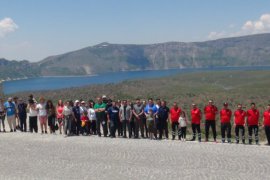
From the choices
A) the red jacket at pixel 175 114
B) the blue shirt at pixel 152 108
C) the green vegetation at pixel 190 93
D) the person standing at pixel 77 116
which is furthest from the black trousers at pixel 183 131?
the green vegetation at pixel 190 93

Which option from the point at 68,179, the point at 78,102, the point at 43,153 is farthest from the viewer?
the point at 78,102

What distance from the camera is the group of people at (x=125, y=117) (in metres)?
18.6

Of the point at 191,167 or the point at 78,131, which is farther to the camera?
the point at 78,131

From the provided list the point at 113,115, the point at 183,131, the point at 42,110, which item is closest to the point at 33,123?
the point at 42,110

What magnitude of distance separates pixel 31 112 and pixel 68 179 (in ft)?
30.7

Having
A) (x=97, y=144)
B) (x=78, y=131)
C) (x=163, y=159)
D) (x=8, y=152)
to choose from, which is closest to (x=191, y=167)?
(x=163, y=159)

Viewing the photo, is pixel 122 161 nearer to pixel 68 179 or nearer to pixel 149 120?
pixel 68 179

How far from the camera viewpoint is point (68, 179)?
40.0 ft

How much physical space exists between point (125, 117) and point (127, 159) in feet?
16.3

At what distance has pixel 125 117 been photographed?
64.5ft

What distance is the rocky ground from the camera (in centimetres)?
1267

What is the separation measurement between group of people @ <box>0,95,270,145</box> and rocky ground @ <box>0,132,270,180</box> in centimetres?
106

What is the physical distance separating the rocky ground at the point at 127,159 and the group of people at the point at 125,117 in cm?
106

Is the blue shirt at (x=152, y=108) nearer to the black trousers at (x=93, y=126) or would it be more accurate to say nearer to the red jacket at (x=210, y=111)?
the red jacket at (x=210, y=111)
